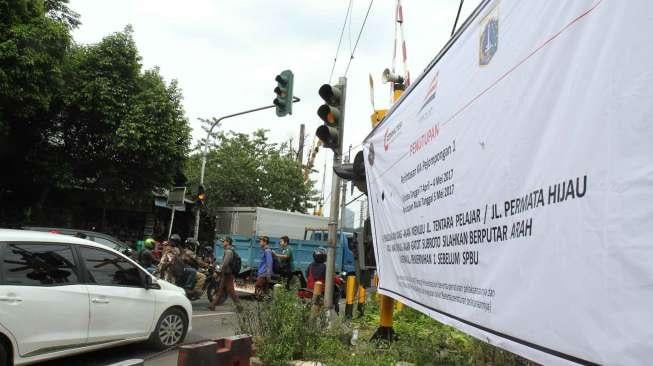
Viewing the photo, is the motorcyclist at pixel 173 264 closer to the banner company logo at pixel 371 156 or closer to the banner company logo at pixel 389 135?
the banner company logo at pixel 371 156

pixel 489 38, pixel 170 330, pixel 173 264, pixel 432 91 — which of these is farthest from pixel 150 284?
pixel 489 38

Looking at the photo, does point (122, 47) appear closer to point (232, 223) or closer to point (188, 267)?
point (232, 223)

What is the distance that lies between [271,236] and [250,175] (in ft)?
29.0

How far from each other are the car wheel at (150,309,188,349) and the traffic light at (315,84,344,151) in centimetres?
330

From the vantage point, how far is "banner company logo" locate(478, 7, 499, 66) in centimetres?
288

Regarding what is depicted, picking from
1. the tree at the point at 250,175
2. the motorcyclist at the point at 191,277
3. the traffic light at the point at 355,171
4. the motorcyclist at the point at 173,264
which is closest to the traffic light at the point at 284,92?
the motorcyclist at the point at 173,264

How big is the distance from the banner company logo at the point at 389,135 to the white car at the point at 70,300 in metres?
3.98

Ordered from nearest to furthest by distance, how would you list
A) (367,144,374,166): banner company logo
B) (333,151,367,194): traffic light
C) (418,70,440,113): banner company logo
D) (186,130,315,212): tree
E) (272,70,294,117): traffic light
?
(418,70,440,113): banner company logo, (367,144,374,166): banner company logo, (333,151,367,194): traffic light, (272,70,294,117): traffic light, (186,130,315,212): tree

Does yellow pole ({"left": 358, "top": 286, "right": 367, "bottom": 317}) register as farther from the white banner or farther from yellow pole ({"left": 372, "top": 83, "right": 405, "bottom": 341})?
the white banner

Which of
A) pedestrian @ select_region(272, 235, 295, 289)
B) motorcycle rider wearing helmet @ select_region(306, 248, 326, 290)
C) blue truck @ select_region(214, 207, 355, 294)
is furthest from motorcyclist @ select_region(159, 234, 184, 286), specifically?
blue truck @ select_region(214, 207, 355, 294)

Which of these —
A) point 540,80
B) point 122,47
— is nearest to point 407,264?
point 540,80

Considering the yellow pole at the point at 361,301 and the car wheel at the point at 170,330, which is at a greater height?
the yellow pole at the point at 361,301

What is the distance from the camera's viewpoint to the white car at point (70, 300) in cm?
578

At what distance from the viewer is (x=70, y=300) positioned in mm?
6281
